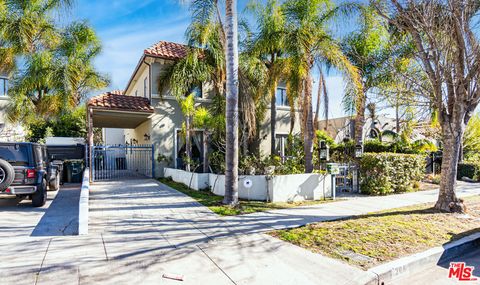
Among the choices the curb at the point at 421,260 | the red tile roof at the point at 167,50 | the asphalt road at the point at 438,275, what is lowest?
the asphalt road at the point at 438,275

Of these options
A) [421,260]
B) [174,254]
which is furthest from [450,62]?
[174,254]

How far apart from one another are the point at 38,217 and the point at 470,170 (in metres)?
18.8

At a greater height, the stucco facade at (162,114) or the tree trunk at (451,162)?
the stucco facade at (162,114)

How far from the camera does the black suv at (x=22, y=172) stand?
7618 mm

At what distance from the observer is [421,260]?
4.55m

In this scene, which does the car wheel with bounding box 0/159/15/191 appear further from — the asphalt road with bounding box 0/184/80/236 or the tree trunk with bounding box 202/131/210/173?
the tree trunk with bounding box 202/131/210/173

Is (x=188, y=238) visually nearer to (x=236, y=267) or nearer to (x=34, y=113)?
(x=236, y=267)

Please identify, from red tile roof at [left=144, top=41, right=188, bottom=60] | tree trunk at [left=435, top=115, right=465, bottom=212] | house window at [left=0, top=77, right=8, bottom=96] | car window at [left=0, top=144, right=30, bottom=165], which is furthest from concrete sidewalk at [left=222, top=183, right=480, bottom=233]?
house window at [left=0, top=77, right=8, bottom=96]

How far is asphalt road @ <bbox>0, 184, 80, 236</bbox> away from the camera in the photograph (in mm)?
5996

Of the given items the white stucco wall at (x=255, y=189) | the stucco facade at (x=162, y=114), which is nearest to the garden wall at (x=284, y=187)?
the white stucco wall at (x=255, y=189)

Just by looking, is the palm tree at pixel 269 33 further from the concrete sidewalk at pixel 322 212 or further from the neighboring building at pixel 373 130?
the neighboring building at pixel 373 130

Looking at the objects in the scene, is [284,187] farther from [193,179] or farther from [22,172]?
[22,172]

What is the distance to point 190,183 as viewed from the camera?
11781 mm

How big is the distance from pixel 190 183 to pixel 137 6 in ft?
23.3
